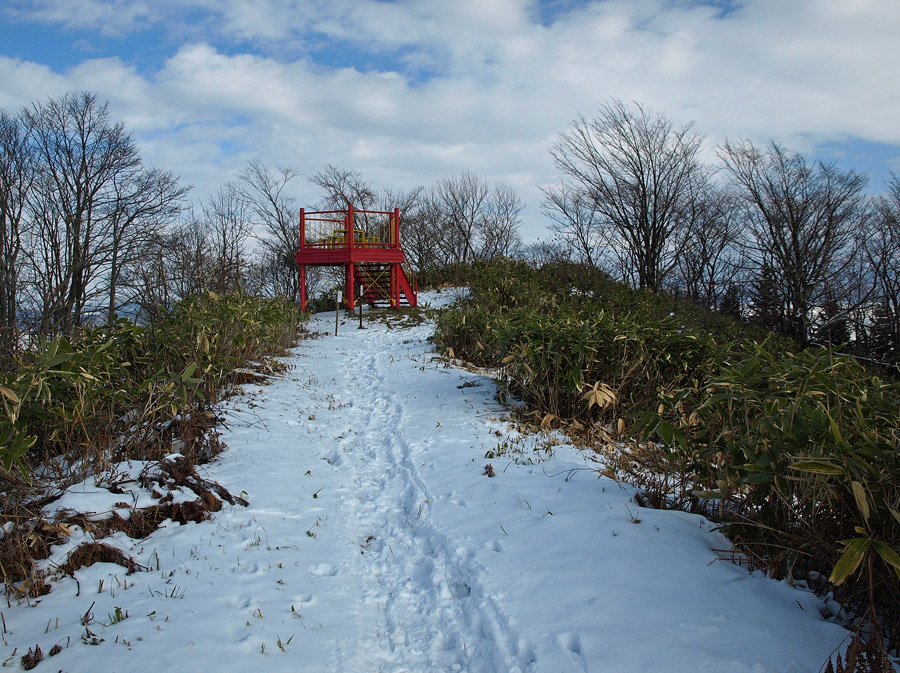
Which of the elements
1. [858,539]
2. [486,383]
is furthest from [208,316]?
[858,539]

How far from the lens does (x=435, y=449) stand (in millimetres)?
4570

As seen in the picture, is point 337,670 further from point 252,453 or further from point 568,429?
point 568,429

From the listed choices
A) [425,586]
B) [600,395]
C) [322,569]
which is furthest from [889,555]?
[600,395]

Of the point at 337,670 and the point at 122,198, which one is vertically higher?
the point at 122,198

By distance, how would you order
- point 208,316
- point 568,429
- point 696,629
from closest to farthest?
point 696,629, point 568,429, point 208,316

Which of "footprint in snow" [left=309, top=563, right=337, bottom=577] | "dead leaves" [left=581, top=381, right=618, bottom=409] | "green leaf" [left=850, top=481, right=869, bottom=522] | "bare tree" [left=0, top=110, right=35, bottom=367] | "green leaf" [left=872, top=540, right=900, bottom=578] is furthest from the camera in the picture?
"bare tree" [left=0, top=110, right=35, bottom=367]

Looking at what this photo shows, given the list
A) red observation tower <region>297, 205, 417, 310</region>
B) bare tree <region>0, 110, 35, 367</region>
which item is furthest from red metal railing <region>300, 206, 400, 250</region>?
bare tree <region>0, 110, 35, 367</region>

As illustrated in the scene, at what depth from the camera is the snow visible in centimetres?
195

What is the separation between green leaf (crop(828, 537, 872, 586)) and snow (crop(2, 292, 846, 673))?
45 cm

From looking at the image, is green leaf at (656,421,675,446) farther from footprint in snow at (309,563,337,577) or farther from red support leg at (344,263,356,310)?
red support leg at (344,263,356,310)

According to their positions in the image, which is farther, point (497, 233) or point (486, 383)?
point (497, 233)

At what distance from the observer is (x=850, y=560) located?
152 cm

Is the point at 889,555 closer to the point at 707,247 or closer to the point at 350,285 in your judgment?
the point at 350,285

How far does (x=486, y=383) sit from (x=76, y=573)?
4.95 meters
